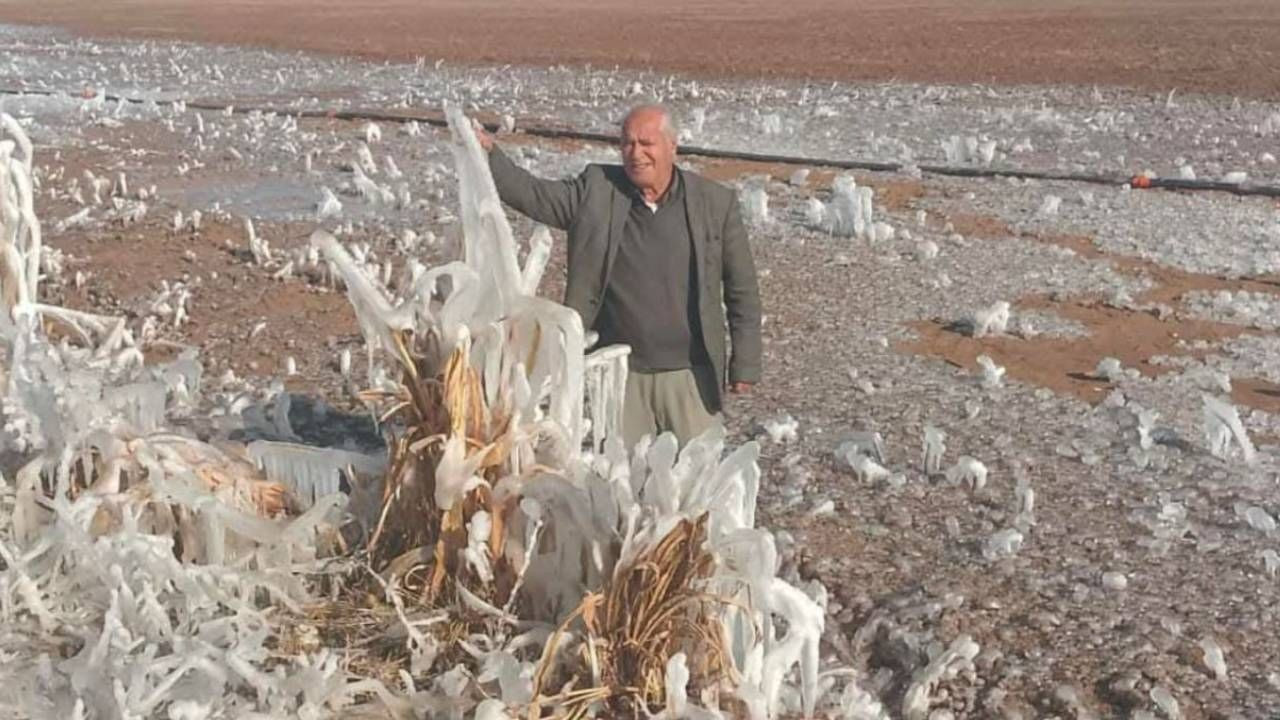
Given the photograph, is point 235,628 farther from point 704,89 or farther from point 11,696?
point 704,89

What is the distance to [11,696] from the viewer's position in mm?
4441

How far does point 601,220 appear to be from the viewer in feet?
18.0

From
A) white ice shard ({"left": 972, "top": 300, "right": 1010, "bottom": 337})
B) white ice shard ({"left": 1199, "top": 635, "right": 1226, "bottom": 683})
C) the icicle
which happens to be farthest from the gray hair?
white ice shard ({"left": 972, "top": 300, "right": 1010, "bottom": 337})

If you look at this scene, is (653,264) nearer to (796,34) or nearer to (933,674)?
(933,674)

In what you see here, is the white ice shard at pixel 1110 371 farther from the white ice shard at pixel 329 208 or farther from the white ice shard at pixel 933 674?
the white ice shard at pixel 329 208

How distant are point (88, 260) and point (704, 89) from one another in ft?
54.7

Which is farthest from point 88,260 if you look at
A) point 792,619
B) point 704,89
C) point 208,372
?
point 704,89

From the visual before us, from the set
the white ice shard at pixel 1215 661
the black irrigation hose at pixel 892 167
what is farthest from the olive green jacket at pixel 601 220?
the black irrigation hose at pixel 892 167

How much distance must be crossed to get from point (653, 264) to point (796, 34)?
38504mm

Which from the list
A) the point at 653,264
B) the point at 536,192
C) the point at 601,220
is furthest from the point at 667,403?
the point at 536,192

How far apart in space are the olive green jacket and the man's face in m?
0.11

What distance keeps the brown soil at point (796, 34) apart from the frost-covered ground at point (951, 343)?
9.43 meters

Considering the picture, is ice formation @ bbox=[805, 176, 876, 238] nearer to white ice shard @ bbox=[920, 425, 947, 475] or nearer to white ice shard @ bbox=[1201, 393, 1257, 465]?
white ice shard @ bbox=[1201, 393, 1257, 465]

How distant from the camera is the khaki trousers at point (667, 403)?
568cm
